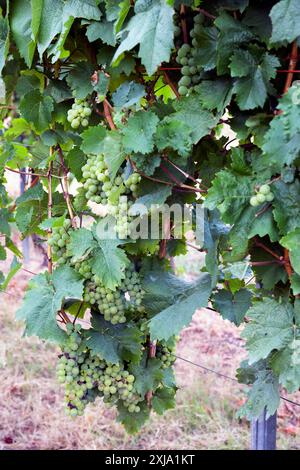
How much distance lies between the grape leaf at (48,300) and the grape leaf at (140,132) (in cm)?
36

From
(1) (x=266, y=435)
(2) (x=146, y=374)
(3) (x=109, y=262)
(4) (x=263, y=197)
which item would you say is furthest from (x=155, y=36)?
(1) (x=266, y=435)

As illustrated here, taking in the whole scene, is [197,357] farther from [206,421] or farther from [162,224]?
[162,224]

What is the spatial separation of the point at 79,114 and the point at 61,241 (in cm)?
32

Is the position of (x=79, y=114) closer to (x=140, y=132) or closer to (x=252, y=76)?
(x=140, y=132)

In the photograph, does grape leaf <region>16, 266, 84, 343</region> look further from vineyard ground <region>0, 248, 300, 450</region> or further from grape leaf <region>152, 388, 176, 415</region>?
vineyard ground <region>0, 248, 300, 450</region>

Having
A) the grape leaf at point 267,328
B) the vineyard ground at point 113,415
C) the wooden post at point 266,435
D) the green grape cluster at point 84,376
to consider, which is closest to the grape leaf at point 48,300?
the green grape cluster at point 84,376

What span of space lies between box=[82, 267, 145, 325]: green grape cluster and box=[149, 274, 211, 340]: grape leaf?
0.44 feet

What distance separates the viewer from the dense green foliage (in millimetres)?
1022

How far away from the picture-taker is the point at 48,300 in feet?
4.33

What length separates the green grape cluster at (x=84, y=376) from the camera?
1.39m

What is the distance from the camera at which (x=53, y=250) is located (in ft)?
4.68

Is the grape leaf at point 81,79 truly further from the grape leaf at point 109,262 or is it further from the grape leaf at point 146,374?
the grape leaf at point 146,374
